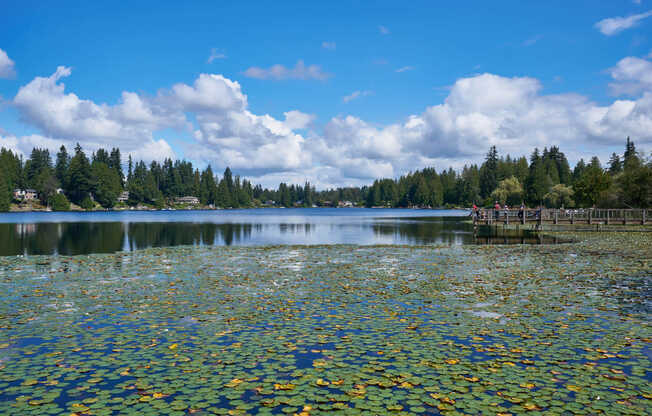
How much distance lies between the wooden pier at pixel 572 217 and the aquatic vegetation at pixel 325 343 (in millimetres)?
49157

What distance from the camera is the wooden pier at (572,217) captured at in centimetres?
6222

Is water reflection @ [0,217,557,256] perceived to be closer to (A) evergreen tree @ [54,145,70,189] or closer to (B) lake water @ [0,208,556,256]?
(B) lake water @ [0,208,556,256]

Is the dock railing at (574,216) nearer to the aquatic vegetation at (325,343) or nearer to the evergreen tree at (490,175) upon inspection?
the aquatic vegetation at (325,343)

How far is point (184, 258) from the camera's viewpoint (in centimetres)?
2730

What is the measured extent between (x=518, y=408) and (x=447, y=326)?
4671mm

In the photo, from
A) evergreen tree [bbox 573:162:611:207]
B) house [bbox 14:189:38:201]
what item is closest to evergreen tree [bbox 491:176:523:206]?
evergreen tree [bbox 573:162:611:207]

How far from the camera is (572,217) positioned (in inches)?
2517

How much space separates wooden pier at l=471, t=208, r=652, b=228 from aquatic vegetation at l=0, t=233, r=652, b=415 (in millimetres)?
49157

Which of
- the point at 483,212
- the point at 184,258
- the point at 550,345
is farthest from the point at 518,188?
the point at 550,345

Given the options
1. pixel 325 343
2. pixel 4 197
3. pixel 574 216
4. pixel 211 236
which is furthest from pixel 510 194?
pixel 4 197

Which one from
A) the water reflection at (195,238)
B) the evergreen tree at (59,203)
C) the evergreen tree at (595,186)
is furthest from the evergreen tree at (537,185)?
the evergreen tree at (59,203)

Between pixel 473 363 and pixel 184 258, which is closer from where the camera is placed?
pixel 473 363

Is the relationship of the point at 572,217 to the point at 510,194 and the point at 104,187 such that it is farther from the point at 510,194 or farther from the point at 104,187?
the point at 104,187

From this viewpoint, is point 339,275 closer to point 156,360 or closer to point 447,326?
point 447,326
